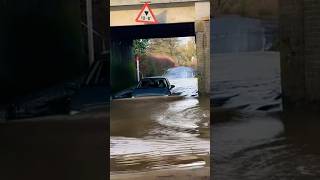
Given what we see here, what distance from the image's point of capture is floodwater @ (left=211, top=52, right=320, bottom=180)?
491 cm

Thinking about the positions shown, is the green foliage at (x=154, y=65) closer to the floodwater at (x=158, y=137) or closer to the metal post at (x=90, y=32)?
the floodwater at (x=158, y=137)

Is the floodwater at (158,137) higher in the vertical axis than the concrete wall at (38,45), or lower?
lower

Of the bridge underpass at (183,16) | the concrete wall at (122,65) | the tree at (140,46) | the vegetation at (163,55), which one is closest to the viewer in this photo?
the bridge underpass at (183,16)

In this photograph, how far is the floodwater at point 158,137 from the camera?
8.56 metres

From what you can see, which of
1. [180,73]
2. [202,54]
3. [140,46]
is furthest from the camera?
[180,73]

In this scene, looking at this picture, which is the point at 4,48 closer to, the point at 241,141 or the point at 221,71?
the point at 221,71

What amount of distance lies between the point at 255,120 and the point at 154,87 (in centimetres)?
1576

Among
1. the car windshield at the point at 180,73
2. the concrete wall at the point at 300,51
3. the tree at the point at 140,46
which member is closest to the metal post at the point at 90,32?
the concrete wall at the point at 300,51

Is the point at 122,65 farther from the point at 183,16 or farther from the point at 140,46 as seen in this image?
the point at 183,16

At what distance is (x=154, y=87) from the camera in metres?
20.8

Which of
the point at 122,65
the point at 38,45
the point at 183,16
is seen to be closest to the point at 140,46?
the point at 122,65

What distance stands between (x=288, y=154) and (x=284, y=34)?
1223mm

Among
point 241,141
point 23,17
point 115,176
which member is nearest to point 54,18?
point 23,17

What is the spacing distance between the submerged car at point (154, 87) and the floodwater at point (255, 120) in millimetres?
15323
